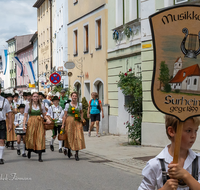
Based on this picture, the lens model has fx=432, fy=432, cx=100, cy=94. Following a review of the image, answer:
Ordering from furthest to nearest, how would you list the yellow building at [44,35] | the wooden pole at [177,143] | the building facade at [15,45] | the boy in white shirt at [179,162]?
the building facade at [15,45], the yellow building at [44,35], the boy in white shirt at [179,162], the wooden pole at [177,143]

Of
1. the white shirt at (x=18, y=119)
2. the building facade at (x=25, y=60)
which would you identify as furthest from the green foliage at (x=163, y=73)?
the building facade at (x=25, y=60)

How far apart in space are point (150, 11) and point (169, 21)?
11132mm

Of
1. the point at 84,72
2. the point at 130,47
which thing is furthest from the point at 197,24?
the point at 84,72

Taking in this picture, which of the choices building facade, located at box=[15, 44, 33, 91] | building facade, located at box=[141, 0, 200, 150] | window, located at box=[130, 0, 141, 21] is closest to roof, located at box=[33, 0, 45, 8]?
building facade, located at box=[15, 44, 33, 91]

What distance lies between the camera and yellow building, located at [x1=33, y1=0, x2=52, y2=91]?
143 feet

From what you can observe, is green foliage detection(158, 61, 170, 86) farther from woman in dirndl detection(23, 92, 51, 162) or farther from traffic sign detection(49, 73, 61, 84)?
traffic sign detection(49, 73, 61, 84)

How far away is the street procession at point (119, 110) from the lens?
108 inches

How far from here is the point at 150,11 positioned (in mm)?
13586

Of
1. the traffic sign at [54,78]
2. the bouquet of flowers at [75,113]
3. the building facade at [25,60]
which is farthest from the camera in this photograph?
the building facade at [25,60]

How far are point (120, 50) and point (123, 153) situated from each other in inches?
279

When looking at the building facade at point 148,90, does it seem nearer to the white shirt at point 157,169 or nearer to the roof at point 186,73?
the white shirt at point 157,169

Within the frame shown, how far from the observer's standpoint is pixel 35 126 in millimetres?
11359

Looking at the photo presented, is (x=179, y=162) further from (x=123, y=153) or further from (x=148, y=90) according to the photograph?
(x=148, y=90)

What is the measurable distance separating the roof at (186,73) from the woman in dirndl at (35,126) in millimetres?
8730
